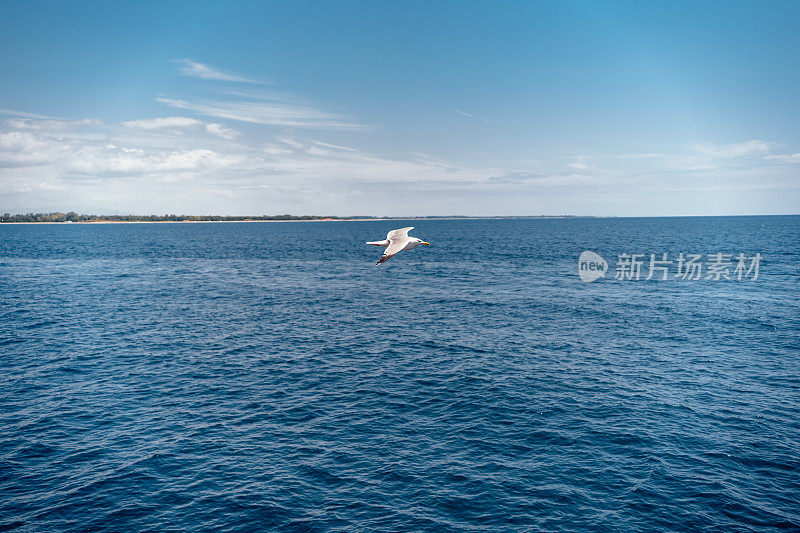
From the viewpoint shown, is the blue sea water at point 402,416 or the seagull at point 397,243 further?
the blue sea water at point 402,416

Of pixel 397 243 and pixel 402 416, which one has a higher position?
pixel 397 243

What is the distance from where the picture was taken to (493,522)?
22641mm

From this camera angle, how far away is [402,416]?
3350 cm

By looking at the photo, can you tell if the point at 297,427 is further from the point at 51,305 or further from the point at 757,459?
the point at 51,305

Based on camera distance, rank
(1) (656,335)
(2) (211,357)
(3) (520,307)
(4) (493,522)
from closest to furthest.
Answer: (4) (493,522)
(2) (211,357)
(1) (656,335)
(3) (520,307)

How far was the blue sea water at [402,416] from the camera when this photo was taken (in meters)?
23.6

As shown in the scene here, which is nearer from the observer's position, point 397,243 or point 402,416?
point 397,243

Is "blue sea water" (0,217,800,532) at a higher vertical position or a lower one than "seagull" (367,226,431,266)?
lower

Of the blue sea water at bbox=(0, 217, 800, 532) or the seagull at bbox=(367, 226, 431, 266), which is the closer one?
the seagull at bbox=(367, 226, 431, 266)

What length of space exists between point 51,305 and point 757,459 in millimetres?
87650

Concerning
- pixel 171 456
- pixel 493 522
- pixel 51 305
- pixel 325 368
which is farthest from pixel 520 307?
pixel 51 305

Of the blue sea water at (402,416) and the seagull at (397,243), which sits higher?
the seagull at (397,243)

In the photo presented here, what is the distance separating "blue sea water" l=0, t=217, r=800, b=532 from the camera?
23.6 metres

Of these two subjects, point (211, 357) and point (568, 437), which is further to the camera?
point (211, 357)
